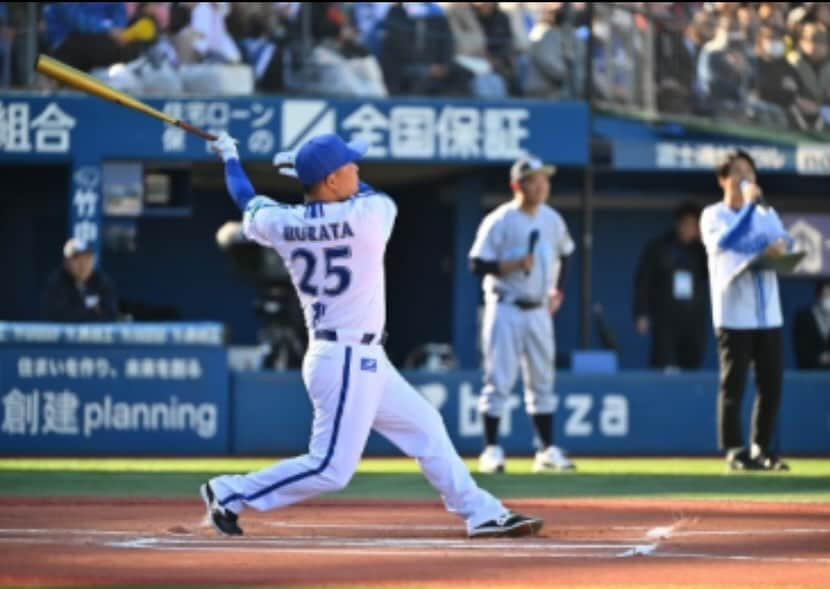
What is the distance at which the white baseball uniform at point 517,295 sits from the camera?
13.9m

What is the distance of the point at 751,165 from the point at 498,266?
177 centimetres

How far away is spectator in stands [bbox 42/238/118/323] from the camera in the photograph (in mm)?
17484

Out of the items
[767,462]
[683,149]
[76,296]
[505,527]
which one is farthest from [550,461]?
[683,149]

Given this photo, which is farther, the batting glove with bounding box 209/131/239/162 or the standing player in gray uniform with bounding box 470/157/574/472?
the standing player in gray uniform with bounding box 470/157/574/472

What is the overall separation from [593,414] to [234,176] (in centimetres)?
880

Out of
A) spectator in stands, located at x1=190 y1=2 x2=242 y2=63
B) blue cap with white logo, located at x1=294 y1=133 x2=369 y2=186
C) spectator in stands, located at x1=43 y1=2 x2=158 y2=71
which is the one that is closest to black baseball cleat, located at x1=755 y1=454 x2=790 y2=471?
blue cap with white logo, located at x1=294 y1=133 x2=369 y2=186

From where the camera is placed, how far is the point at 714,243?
13.6m

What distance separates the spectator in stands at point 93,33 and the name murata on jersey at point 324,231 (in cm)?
1128

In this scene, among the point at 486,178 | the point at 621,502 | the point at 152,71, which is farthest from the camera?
the point at 486,178

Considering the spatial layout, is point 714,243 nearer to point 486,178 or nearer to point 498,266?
point 498,266

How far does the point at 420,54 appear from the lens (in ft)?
67.8

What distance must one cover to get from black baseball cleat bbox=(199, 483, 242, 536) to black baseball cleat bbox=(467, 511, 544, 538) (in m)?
1.05

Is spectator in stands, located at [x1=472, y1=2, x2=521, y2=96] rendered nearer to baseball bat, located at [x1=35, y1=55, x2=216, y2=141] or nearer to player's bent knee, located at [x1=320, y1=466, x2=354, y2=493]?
baseball bat, located at [x1=35, y1=55, x2=216, y2=141]

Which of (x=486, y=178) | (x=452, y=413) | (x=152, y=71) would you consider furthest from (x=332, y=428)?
(x=486, y=178)
